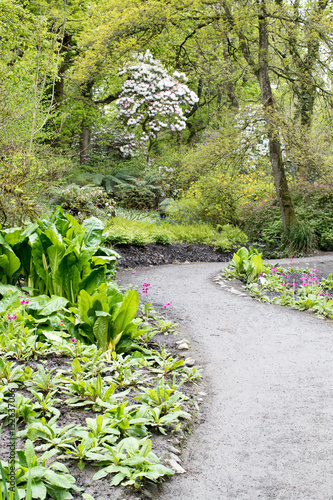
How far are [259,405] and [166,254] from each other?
20.1ft

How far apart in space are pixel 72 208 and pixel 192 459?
801 centimetres

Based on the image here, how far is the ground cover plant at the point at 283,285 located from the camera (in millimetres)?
4891

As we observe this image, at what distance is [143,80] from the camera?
50.8ft

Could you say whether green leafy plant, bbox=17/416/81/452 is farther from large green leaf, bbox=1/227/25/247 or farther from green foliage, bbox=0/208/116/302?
large green leaf, bbox=1/227/25/247

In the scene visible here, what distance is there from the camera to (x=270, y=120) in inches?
322

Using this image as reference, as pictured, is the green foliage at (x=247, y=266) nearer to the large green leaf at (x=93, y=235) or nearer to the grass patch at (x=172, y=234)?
the grass patch at (x=172, y=234)

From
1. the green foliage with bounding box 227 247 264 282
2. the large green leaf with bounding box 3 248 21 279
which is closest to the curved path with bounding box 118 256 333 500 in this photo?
the green foliage with bounding box 227 247 264 282

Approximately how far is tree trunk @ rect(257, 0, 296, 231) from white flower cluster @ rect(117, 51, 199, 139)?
7048 mm

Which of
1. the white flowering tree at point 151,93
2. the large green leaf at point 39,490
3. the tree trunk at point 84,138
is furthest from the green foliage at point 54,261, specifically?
the tree trunk at point 84,138

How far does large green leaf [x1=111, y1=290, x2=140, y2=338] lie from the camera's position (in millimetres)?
3035

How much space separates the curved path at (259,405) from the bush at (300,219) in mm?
5048

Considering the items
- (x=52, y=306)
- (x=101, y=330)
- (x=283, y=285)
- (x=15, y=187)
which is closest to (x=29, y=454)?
(x=101, y=330)

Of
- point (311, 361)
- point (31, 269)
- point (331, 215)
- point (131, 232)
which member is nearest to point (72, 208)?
point (131, 232)

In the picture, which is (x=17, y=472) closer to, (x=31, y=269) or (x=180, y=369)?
(x=180, y=369)
